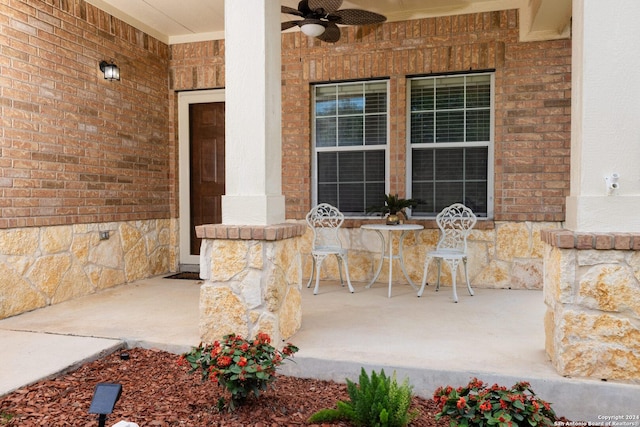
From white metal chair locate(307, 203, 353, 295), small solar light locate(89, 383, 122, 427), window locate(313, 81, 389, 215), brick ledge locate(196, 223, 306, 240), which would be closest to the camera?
small solar light locate(89, 383, 122, 427)

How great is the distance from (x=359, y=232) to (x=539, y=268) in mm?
1813

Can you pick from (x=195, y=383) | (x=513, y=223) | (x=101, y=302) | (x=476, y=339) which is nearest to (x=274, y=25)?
(x=195, y=383)

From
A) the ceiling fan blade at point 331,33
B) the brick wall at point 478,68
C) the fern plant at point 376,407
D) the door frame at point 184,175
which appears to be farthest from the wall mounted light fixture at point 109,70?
the fern plant at point 376,407

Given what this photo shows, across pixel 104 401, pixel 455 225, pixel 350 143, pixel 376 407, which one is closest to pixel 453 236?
pixel 455 225

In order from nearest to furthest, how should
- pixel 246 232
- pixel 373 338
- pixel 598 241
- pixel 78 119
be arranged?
pixel 598 241
pixel 246 232
pixel 373 338
pixel 78 119

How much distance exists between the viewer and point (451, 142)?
4719 mm

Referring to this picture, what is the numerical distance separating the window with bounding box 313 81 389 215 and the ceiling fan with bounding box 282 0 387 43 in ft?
3.13

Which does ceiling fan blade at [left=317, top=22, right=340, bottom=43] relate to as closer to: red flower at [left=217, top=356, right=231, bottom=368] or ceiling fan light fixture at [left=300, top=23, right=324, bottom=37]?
ceiling fan light fixture at [left=300, top=23, right=324, bottom=37]

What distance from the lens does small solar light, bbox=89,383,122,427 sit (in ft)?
4.48

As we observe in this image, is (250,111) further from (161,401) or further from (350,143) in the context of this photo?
(350,143)

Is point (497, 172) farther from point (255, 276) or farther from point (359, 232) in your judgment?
point (255, 276)

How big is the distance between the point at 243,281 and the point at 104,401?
129 cm

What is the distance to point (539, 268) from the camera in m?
4.47

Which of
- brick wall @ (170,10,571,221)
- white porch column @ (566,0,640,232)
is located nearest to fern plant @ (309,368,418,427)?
white porch column @ (566,0,640,232)
